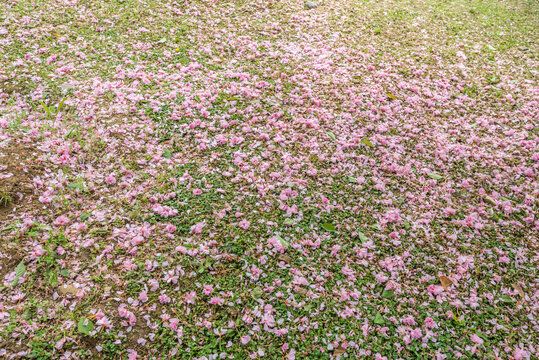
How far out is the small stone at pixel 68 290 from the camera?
3857 millimetres

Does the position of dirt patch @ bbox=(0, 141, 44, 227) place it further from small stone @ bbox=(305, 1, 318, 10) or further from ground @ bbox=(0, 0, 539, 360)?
small stone @ bbox=(305, 1, 318, 10)

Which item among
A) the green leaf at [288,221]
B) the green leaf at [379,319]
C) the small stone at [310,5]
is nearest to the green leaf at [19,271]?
the green leaf at [288,221]

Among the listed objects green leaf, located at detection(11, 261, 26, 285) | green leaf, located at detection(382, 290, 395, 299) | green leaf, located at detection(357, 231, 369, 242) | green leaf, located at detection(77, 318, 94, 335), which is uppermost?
green leaf, located at detection(11, 261, 26, 285)

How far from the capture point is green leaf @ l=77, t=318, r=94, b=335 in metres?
3.52

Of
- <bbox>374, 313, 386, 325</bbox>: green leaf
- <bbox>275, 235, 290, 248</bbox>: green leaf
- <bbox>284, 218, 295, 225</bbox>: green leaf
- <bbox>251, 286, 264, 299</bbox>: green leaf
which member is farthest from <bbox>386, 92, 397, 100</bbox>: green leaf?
<bbox>251, 286, 264, 299</bbox>: green leaf

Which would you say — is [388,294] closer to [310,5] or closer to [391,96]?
[391,96]

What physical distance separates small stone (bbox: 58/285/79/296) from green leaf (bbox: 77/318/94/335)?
441 millimetres

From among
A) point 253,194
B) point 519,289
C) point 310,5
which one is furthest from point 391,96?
point 310,5

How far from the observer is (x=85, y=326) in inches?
140

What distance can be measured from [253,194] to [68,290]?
303 cm

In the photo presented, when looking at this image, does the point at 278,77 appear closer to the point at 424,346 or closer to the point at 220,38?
the point at 220,38

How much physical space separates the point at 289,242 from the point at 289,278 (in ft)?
2.00

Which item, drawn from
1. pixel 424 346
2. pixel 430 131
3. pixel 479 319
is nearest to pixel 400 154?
pixel 430 131

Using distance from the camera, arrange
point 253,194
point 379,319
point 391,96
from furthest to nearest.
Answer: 1. point 391,96
2. point 253,194
3. point 379,319
